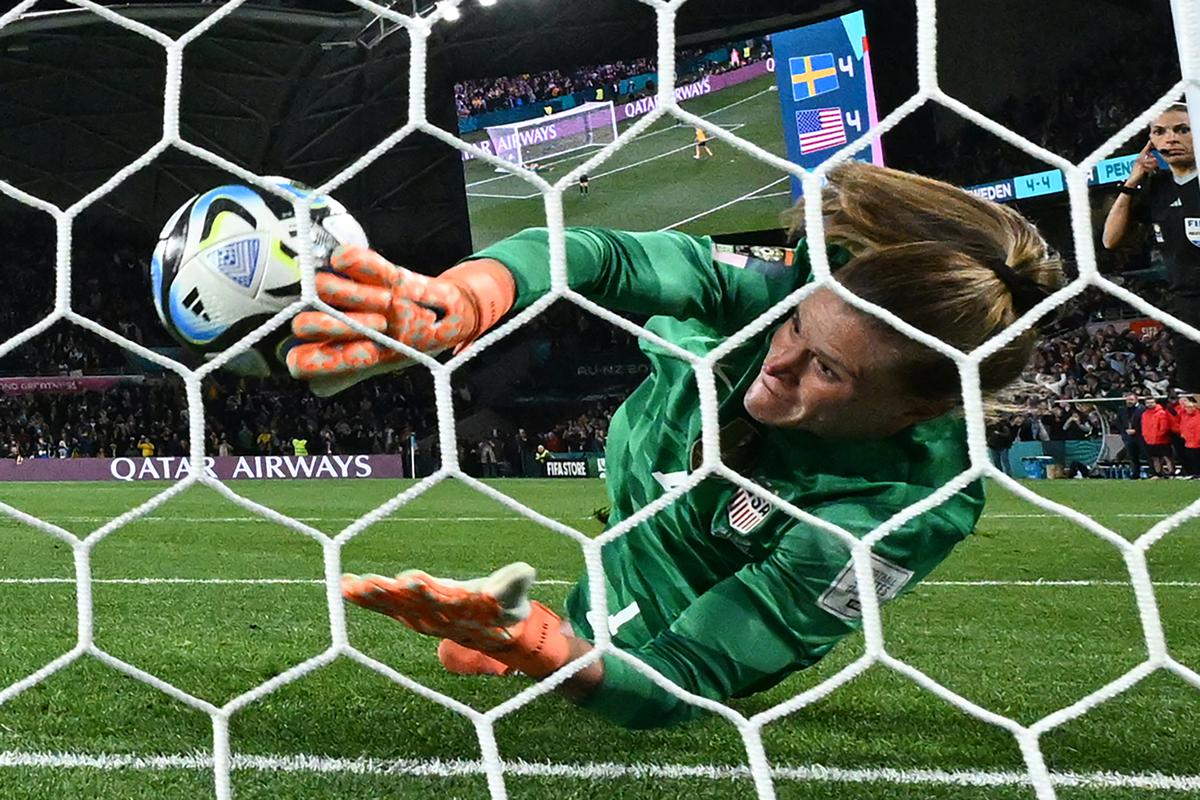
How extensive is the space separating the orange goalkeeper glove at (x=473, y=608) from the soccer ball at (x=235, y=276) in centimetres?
29

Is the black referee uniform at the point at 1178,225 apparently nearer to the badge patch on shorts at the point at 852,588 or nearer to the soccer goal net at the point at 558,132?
the badge patch on shorts at the point at 852,588

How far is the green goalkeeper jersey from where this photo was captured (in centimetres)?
98

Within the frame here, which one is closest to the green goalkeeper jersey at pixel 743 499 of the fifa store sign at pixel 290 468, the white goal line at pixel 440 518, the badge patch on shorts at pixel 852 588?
the badge patch on shorts at pixel 852 588

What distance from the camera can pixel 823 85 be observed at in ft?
25.3

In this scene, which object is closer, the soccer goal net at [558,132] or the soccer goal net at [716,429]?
the soccer goal net at [716,429]

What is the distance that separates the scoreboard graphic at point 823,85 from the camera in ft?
23.7

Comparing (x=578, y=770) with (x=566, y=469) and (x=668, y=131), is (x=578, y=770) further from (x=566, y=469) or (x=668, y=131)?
(x=668, y=131)

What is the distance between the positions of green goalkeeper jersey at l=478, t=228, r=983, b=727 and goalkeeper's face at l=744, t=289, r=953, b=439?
0.12 ft

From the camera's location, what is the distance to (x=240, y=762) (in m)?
1.06

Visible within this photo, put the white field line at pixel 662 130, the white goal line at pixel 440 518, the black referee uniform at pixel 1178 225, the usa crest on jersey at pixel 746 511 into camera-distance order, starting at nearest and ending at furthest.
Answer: the usa crest on jersey at pixel 746 511 → the black referee uniform at pixel 1178 225 → the white goal line at pixel 440 518 → the white field line at pixel 662 130

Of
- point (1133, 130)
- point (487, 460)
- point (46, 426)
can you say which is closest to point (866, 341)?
point (1133, 130)

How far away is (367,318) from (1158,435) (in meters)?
6.10

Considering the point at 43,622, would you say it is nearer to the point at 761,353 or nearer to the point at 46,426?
the point at 761,353

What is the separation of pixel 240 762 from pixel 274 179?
0.56 metres
